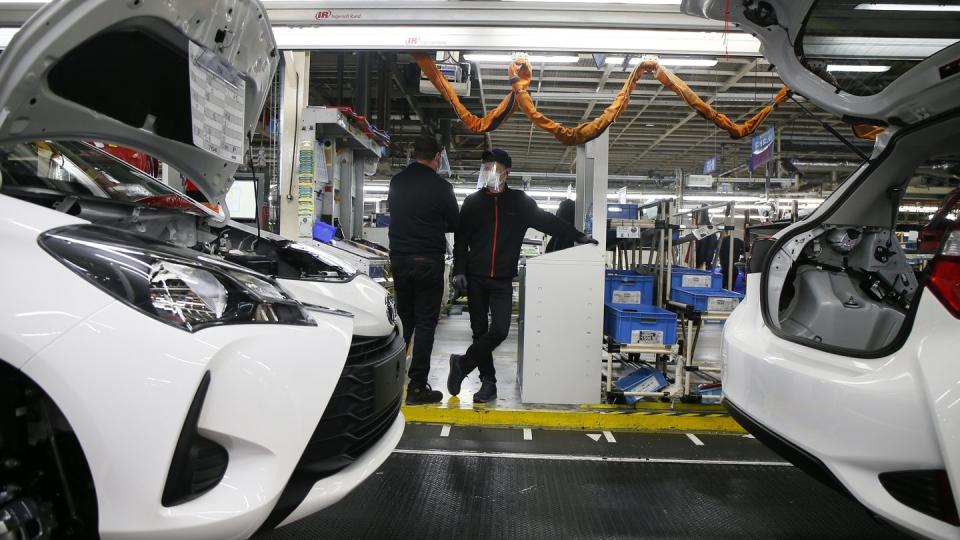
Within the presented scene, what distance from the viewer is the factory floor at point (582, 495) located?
1986mm

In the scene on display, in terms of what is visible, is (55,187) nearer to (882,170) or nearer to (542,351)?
(542,351)

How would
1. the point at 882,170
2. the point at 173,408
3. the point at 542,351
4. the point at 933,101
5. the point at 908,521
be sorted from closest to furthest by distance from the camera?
the point at 173,408 → the point at 908,521 → the point at 933,101 → the point at 882,170 → the point at 542,351

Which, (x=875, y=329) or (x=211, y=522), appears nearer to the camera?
(x=211, y=522)

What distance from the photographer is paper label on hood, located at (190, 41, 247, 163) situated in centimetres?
160

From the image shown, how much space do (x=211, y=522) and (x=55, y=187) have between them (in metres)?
1.39

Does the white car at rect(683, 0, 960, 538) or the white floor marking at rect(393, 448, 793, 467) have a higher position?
the white car at rect(683, 0, 960, 538)

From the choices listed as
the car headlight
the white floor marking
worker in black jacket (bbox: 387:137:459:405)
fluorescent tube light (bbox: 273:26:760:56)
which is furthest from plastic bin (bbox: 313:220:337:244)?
the car headlight

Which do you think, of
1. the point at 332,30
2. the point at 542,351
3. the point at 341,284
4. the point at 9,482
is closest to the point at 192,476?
the point at 9,482

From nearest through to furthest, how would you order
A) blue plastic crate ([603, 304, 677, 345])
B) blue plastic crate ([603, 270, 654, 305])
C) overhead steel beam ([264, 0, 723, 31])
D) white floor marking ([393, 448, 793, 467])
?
white floor marking ([393, 448, 793, 467]) < overhead steel beam ([264, 0, 723, 31]) < blue plastic crate ([603, 304, 677, 345]) < blue plastic crate ([603, 270, 654, 305])

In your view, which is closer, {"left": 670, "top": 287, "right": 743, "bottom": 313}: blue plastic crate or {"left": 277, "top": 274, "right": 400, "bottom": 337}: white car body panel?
{"left": 277, "top": 274, "right": 400, "bottom": 337}: white car body panel

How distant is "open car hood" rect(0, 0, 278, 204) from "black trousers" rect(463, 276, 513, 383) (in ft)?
5.81

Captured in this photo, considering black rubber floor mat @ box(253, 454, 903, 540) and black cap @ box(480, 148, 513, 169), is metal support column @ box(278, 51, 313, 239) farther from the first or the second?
black rubber floor mat @ box(253, 454, 903, 540)

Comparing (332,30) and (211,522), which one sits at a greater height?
(332,30)

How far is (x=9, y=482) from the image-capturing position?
3.32ft
